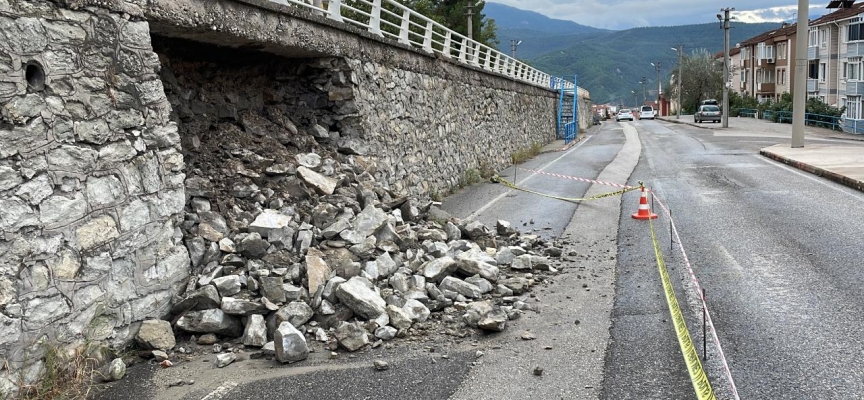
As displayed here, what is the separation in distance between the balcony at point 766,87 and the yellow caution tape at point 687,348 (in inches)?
3291

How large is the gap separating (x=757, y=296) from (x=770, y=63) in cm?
8458

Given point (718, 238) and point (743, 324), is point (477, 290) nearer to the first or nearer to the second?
point (743, 324)

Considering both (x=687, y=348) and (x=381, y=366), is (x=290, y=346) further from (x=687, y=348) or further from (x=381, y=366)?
(x=687, y=348)

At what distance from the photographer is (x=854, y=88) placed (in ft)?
179

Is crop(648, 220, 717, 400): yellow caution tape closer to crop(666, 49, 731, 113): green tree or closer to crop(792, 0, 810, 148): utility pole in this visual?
crop(792, 0, 810, 148): utility pole

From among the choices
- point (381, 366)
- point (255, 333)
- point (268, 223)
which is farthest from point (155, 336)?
point (381, 366)

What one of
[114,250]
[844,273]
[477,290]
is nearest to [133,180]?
[114,250]

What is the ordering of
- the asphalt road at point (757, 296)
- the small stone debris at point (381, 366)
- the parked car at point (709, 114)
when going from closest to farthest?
the asphalt road at point (757, 296)
the small stone debris at point (381, 366)
the parked car at point (709, 114)

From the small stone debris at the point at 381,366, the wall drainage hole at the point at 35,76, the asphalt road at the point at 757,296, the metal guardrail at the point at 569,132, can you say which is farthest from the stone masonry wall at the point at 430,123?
the metal guardrail at the point at 569,132

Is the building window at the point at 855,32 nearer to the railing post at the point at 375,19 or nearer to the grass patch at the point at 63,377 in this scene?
the railing post at the point at 375,19

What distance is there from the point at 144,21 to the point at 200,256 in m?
2.23

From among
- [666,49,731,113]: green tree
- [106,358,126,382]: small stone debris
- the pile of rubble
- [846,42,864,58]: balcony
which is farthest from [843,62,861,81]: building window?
[106,358,126,382]: small stone debris

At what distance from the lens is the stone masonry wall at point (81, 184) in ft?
16.8

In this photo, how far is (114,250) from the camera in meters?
5.99
